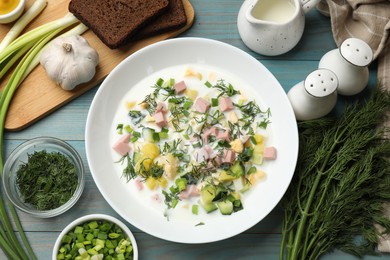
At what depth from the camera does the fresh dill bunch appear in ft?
6.45

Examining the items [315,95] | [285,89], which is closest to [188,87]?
[285,89]

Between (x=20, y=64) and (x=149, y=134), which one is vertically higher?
(x=20, y=64)

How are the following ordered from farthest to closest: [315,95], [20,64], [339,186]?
[20,64] → [339,186] → [315,95]

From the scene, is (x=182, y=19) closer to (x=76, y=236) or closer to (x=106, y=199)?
(x=106, y=199)

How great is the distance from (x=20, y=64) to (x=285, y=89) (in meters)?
0.97

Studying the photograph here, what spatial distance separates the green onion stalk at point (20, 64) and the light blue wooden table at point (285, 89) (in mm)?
60

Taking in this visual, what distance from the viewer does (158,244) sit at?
6.78 ft

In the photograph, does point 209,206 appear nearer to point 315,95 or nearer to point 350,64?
point 315,95

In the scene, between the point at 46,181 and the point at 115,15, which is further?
the point at 115,15

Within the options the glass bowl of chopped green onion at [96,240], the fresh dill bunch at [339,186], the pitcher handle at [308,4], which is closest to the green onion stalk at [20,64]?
the glass bowl of chopped green onion at [96,240]

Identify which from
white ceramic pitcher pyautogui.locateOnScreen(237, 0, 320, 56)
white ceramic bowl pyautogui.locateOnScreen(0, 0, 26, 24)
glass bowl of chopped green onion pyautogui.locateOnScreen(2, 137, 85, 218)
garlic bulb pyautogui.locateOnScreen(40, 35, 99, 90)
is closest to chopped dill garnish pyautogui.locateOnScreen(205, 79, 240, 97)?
white ceramic pitcher pyautogui.locateOnScreen(237, 0, 320, 56)

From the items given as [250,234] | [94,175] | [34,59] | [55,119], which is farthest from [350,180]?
[34,59]

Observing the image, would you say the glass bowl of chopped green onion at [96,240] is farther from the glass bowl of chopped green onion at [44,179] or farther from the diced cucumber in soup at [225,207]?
the diced cucumber in soup at [225,207]

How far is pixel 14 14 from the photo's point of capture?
6.85ft
